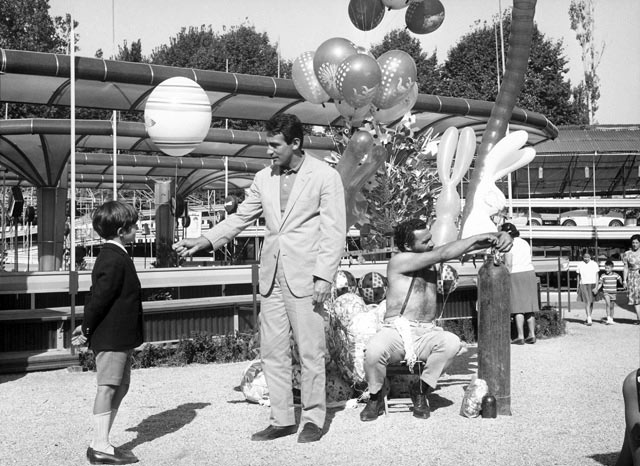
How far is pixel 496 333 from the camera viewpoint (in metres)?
6.87

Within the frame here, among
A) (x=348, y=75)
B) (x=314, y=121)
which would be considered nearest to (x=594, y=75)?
(x=314, y=121)

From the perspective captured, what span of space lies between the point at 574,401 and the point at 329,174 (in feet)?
10.1

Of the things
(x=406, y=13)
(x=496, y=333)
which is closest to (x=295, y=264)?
(x=496, y=333)

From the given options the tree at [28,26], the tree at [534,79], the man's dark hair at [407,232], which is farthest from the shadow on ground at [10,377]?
the tree at [534,79]

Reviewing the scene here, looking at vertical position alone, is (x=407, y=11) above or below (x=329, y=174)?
above

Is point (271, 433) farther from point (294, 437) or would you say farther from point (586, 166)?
point (586, 166)

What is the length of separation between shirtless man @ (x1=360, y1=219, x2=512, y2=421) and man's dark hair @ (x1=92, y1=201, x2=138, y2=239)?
2182 mm

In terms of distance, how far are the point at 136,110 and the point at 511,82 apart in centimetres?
729

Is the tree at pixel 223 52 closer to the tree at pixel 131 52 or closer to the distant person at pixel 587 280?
the tree at pixel 131 52

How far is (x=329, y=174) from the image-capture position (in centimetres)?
630

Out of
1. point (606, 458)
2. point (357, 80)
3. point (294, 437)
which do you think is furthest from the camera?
point (357, 80)

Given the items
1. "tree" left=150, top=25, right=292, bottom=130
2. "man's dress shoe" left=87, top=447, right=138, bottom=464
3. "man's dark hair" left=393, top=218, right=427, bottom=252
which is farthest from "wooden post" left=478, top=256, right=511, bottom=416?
"tree" left=150, top=25, right=292, bottom=130

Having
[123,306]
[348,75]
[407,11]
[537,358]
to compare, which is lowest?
[537,358]

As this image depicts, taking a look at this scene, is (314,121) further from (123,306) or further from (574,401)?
(123,306)
